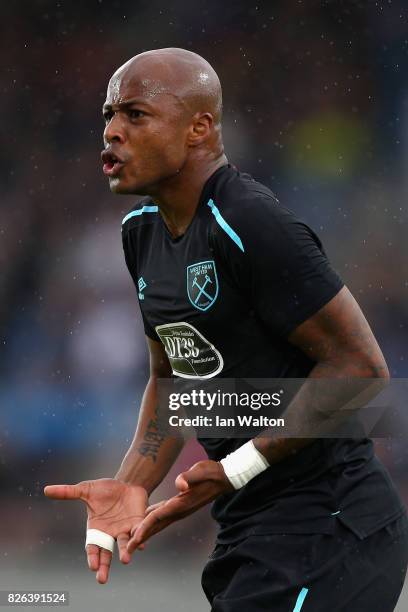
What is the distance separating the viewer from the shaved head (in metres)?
2.93

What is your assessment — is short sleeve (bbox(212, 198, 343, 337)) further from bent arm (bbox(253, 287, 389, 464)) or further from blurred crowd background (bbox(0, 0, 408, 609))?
blurred crowd background (bbox(0, 0, 408, 609))

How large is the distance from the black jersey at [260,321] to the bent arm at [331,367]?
5 centimetres

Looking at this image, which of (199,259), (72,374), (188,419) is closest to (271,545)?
(188,419)

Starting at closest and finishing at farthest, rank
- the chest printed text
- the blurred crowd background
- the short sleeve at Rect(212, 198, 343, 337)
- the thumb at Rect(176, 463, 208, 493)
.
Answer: the thumb at Rect(176, 463, 208, 493) < the short sleeve at Rect(212, 198, 343, 337) < the chest printed text < the blurred crowd background

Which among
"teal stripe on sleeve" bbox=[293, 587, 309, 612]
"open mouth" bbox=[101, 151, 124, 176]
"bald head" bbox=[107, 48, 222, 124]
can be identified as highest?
"bald head" bbox=[107, 48, 222, 124]

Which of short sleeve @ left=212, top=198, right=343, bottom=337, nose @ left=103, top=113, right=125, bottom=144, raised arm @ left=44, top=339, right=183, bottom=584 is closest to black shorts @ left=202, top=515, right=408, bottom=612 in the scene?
raised arm @ left=44, top=339, right=183, bottom=584

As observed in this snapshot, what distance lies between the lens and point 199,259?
286cm

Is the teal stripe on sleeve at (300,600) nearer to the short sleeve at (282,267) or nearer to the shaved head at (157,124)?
the short sleeve at (282,267)

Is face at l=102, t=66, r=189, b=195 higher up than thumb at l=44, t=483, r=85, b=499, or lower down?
higher up

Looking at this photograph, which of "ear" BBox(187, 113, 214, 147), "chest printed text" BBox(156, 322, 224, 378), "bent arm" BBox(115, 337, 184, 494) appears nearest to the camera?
"chest printed text" BBox(156, 322, 224, 378)

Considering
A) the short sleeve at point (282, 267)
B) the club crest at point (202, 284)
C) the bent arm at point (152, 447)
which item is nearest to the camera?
the short sleeve at point (282, 267)

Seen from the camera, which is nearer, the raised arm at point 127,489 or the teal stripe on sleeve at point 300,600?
the teal stripe on sleeve at point 300,600

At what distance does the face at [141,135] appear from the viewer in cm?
293

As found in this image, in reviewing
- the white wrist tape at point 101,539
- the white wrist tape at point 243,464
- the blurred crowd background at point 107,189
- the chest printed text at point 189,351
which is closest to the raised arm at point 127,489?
the white wrist tape at point 101,539
